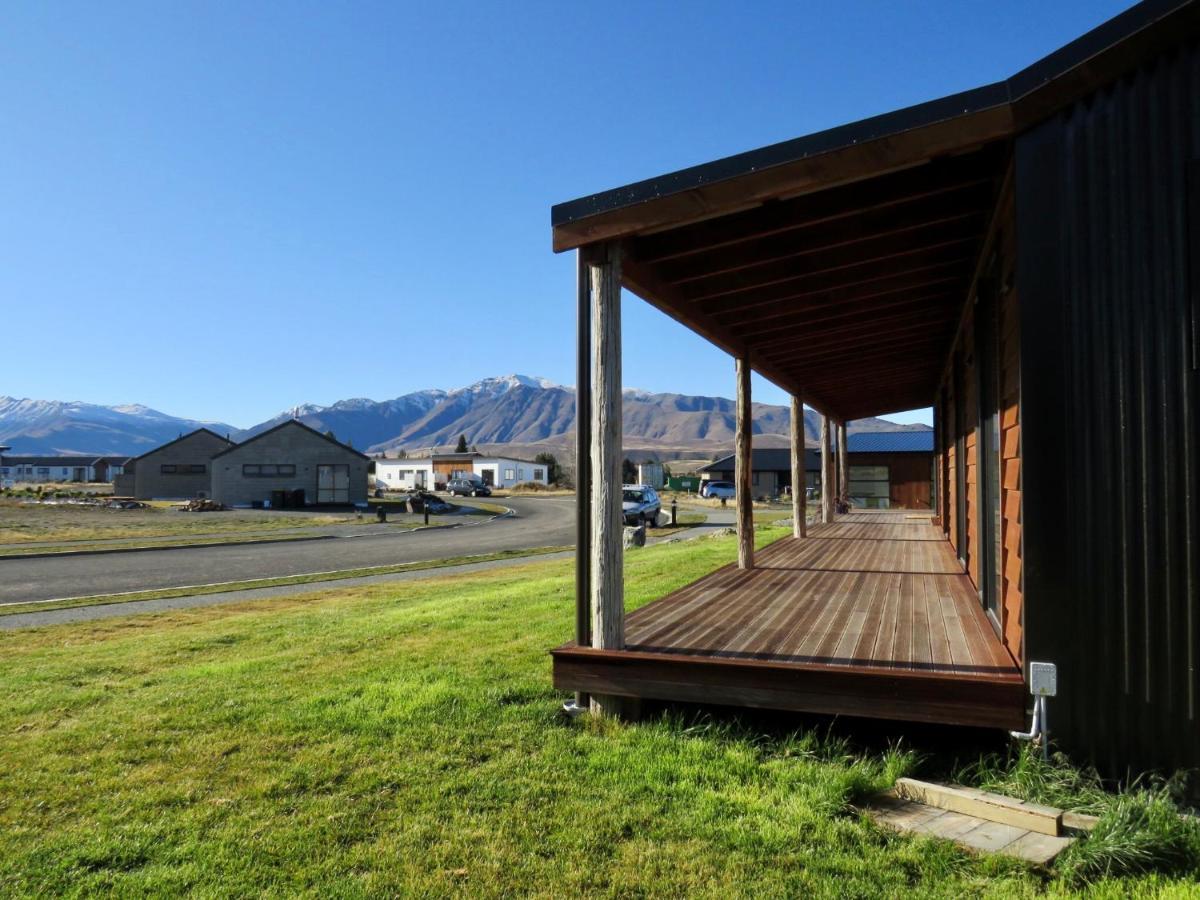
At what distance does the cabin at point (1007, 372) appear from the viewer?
3361 mm

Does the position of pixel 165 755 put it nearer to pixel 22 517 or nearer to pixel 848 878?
pixel 848 878

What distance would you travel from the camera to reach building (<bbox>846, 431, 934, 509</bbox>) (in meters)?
29.0

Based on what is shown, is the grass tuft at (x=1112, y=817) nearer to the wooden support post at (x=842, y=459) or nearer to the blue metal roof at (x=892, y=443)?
the wooden support post at (x=842, y=459)

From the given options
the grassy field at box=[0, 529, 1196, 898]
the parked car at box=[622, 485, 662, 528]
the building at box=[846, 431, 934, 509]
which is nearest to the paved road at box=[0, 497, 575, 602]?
the parked car at box=[622, 485, 662, 528]

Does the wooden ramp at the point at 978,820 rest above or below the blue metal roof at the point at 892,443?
below

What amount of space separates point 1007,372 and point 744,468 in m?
4.77

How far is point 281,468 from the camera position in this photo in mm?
44219

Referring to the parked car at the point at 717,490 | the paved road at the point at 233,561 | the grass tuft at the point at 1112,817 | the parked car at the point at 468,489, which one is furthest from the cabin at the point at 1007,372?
the parked car at the point at 468,489

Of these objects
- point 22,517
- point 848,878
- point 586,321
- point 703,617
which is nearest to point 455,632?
point 703,617

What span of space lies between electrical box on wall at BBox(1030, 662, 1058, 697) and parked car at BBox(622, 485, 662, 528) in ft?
71.4

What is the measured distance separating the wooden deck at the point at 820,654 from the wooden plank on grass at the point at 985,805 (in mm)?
394

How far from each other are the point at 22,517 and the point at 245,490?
1198 cm

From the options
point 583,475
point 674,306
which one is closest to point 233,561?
point 674,306

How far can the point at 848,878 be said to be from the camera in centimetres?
289
